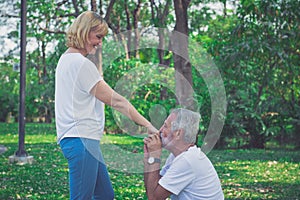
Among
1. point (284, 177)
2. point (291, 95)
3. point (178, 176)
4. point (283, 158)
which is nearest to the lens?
point (178, 176)

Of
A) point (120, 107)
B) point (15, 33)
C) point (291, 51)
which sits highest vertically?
point (15, 33)

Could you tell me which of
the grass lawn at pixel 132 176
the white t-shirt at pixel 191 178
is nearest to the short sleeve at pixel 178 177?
the white t-shirt at pixel 191 178

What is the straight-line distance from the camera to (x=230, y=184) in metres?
7.73

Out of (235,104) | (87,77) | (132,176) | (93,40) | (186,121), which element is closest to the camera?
(186,121)

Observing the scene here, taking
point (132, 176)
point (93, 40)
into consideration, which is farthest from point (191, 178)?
point (132, 176)

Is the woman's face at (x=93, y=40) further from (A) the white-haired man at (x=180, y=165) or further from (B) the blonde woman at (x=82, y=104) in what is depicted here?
(A) the white-haired man at (x=180, y=165)

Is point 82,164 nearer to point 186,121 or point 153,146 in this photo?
point 153,146

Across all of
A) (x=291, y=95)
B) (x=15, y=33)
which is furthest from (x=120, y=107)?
(x=15, y=33)

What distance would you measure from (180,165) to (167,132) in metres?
0.20

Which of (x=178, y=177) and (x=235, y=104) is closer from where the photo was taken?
(x=178, y=177)

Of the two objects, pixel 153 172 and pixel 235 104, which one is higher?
pixel 235 104

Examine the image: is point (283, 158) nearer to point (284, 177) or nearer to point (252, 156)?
point (252, 156)

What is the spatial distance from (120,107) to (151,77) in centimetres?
420

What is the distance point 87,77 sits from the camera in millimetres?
3281
